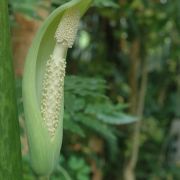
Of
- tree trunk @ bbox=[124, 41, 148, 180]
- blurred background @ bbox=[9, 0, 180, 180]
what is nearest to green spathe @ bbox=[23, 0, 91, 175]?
blurred background @ bbox=[9, 0, 180, 180]

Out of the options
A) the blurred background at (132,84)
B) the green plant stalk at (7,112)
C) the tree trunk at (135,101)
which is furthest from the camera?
the tree trunk at (135,101)

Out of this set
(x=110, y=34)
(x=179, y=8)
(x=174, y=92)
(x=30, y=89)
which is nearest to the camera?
(x=30, y=89)

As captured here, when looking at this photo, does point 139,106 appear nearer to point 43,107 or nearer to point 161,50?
point 161,50

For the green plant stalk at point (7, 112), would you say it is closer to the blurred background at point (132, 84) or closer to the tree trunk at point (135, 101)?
the blurred background at point (132, 84)

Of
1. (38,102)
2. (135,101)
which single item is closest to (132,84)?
(135,101)

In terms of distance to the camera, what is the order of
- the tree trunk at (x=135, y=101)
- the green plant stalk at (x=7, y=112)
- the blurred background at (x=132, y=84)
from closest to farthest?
the green plant stalk at (x=7, y=112)
the blurred background at (x=132, y=84)
the tree trunk at (x=135, y=101)

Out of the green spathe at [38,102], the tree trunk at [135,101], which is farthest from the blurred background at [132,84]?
the green spathe at [38,102]

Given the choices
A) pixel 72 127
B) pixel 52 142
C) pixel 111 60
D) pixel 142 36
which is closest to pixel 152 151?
pixel 111 60
